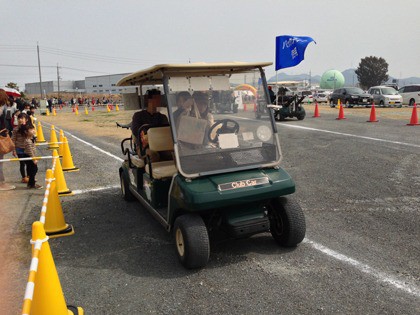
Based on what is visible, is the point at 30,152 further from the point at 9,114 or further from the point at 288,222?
the point at 288,222

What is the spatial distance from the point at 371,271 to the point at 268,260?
102cm

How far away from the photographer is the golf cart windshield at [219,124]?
3.96 m

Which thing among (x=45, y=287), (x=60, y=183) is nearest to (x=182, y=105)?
(x=45, y=287)

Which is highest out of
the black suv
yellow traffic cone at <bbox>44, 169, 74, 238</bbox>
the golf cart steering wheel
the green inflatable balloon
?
the green inflatable balloon

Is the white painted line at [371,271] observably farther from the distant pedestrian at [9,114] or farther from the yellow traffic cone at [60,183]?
the distant pedestrian at [9,114]

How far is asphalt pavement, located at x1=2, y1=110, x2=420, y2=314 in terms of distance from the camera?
10.5 ft

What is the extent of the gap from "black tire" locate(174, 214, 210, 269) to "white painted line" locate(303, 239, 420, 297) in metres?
1.38

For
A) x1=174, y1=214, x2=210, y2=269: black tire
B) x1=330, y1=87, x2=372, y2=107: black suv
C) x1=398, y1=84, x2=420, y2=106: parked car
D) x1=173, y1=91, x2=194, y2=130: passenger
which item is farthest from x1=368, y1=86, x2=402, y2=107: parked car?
x1=174, y1=214, x2=210, y2=269: black tire

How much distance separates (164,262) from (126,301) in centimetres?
77

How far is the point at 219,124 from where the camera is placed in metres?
4.22

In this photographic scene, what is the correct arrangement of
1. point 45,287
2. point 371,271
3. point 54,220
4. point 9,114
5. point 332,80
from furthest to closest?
1. point 332,80
2. point 9,114
3. point 54,220
4. point 371,271
5. point 45,287

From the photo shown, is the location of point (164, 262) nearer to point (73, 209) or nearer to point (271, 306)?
point (271, 306)

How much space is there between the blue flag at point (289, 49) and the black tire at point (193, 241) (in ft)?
39.3

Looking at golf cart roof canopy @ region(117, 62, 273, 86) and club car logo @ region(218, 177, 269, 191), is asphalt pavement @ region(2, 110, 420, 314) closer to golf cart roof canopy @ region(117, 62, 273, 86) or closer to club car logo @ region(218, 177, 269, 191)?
club car logo @ region(218, 177, 269, 191)
